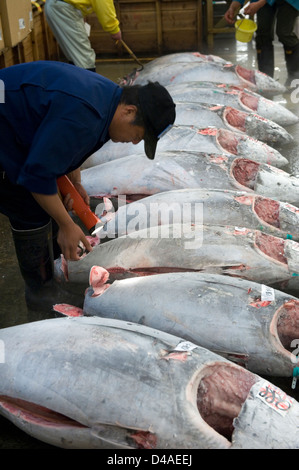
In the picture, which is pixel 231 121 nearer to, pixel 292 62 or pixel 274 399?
pixel 292 62

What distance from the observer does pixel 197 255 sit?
118 inches

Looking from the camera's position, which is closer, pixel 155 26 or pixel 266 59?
pixel 266 59

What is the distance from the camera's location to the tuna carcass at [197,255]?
116 inches

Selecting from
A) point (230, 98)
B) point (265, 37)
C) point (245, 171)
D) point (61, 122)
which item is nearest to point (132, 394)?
point (61, 122)

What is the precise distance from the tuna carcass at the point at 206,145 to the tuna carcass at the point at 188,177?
1.02 ft

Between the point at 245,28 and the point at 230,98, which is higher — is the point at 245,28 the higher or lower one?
the higher one

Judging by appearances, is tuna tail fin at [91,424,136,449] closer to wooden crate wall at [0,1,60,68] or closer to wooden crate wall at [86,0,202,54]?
wooden crate wall at [0,1,60,68]

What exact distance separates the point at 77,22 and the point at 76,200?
12.1 ft

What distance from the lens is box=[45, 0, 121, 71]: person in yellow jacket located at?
5672mm

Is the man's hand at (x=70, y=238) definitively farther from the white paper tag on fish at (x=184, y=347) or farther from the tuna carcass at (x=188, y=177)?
the tuna carcass at (x=188, y=177)

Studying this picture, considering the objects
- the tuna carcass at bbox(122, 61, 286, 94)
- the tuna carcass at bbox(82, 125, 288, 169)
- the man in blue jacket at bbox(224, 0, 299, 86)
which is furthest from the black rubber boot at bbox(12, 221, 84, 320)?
the man in blue jacket at bbox(224, 0, 299, 86)

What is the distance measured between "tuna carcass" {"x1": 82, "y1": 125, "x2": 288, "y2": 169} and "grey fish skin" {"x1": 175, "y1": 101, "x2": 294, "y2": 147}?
30 cm

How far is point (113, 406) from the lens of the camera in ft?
6.57
